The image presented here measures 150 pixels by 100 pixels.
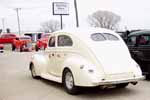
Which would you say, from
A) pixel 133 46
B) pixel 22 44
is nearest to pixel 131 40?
pixel 133 46


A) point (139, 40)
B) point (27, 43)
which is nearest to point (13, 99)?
point (139, 40)

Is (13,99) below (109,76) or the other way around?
below

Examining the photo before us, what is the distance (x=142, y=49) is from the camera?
1259 centimetres

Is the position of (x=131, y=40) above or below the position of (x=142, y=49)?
above

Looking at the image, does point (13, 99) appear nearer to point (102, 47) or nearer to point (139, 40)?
point (102, 47)

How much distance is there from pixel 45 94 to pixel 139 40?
4.36 m

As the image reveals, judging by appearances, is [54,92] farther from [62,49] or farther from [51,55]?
[51,55]

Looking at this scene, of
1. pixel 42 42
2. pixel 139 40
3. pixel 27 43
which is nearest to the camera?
pixel 139 40

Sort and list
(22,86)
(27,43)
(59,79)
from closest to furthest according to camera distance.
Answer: (59,79), (22,86), (27,43)

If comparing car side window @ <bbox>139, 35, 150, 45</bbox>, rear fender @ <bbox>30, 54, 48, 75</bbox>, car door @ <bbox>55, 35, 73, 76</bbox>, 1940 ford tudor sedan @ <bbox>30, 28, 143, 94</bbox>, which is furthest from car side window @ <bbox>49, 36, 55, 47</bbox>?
car side window @ <bbox>139, 35, 150, 45</bbox>

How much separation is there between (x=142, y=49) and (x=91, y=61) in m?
3.37

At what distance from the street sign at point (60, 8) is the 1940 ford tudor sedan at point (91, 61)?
29536mm

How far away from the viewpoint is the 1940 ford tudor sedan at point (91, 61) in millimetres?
9570

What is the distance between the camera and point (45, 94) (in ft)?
34.5
